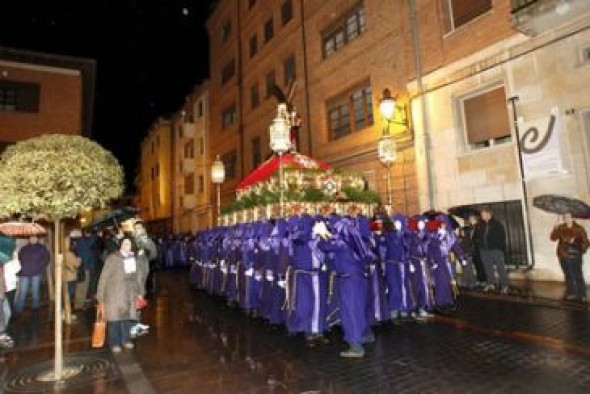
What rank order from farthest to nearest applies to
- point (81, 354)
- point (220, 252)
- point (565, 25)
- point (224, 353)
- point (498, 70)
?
point (498, 70) → point (220, 252) → point (565, 25) → point (81, 354) → point (224, 353)

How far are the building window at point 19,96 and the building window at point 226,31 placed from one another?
14.0 m

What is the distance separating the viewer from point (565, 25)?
35.9 feet

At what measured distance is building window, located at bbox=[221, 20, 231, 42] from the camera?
30406mm

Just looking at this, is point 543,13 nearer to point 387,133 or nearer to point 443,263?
point 387,133

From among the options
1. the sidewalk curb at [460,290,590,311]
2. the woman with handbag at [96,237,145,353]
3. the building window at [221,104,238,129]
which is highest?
the building window at [221,104,238,129]

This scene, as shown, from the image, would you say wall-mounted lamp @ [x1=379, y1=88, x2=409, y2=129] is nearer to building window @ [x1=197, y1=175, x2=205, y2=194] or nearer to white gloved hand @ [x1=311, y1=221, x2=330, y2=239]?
Result: white gloved hand @ [x1=311, y1=221, x2=330, y2=239]

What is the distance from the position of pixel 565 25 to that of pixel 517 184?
4.23 meters

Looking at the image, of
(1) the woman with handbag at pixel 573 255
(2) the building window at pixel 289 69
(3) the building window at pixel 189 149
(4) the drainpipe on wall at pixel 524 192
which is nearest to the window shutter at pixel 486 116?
(4) the drainpipe on wall at pixel 524 192

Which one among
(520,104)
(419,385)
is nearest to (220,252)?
(419,385)

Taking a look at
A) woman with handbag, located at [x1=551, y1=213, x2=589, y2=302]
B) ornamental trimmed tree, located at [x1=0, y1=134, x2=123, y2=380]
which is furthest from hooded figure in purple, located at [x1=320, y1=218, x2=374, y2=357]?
woman with handbag, located at [x1=551, y1=213, x2=589, y2=302]

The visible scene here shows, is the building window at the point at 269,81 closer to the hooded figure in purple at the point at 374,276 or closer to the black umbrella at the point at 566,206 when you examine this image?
the black umbrella at the point at 566,206

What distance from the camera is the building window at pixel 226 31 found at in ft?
99.8

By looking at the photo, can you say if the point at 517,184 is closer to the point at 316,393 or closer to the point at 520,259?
the point at 520,259

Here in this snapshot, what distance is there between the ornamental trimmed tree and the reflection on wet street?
1.94 meters
